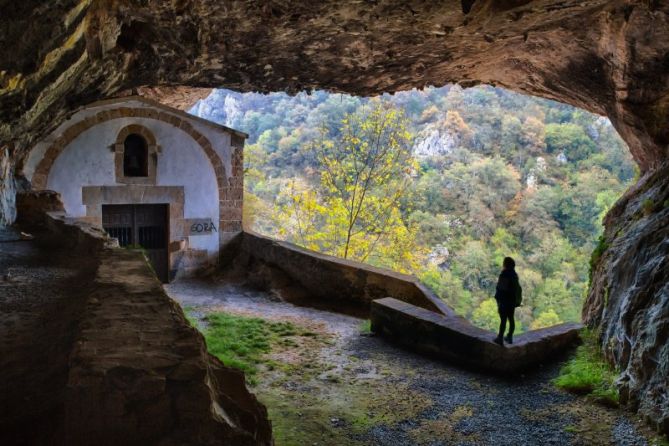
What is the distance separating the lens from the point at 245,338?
7.36m

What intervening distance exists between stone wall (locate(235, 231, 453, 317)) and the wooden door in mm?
2120

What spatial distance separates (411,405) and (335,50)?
466cm

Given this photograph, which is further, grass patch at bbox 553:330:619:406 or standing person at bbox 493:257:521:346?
standing person at bbox 493:257:521:346

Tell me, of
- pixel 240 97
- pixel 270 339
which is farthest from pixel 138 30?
pixel 240 97

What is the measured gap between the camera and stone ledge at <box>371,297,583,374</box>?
5.95 meters

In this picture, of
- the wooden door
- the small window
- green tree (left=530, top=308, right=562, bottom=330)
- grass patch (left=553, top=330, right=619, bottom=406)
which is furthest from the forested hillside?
grass patch (left=553, top=330, right=619, bottom=406)

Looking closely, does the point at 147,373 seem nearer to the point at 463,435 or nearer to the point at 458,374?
the point at 463,435

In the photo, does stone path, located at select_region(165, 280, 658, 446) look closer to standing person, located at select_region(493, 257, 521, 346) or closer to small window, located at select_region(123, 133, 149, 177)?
standing person, located at select_region(493, 257, 521, 346)

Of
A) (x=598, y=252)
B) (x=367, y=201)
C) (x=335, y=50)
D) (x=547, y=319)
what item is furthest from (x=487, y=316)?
(x=335, y=50)

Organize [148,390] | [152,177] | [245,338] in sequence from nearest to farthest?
1. [148,390]
2. [245,338]
3. [152,177]

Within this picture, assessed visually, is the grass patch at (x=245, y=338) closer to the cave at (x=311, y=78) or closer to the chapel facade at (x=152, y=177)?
the cave at (x=311, y=78)

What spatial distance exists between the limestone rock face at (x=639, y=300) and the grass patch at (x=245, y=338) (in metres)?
3.61

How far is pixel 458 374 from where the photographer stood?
6066 mm

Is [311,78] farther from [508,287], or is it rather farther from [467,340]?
[467,340]
